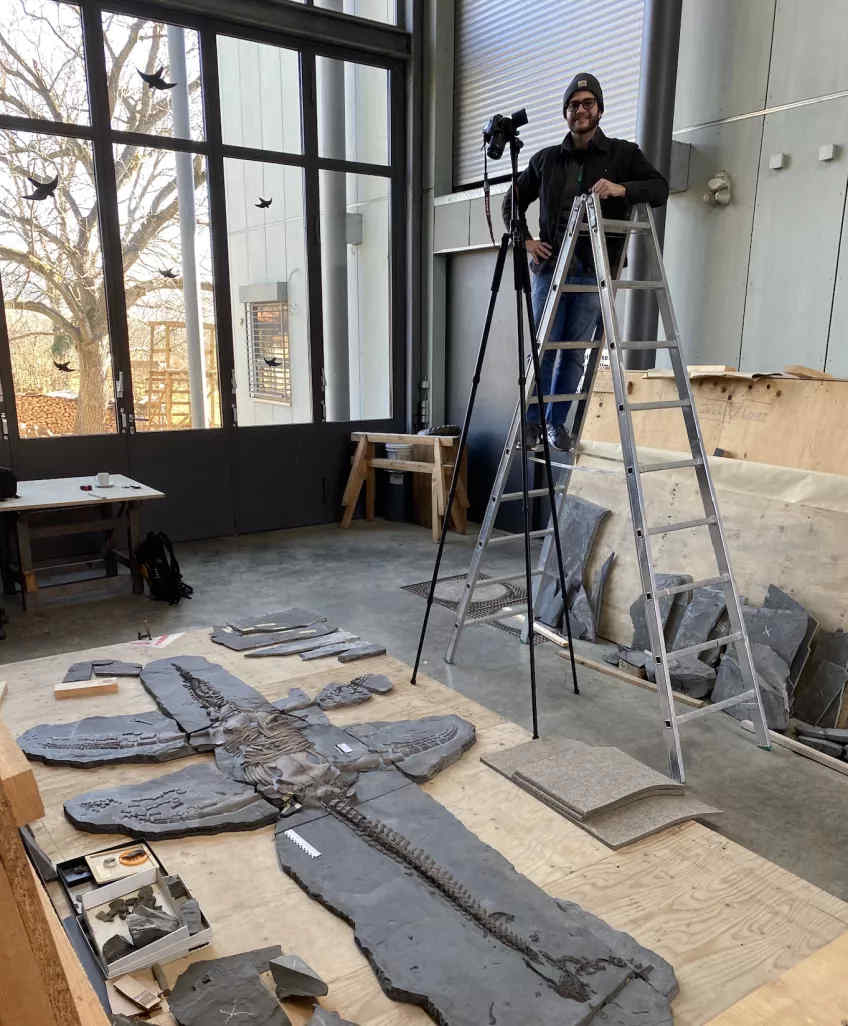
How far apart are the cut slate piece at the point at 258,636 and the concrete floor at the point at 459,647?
638 millimetres

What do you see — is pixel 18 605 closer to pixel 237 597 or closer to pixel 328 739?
pixel 237 597

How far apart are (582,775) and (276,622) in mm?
1592

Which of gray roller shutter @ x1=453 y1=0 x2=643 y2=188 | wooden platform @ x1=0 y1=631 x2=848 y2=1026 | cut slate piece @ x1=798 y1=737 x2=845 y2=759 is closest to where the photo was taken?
wooden platform @ x1=0 y1=631 x2=848 y2=1026

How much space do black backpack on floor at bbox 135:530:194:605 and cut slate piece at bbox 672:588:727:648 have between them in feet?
9.46

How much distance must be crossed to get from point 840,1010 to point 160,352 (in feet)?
18.1

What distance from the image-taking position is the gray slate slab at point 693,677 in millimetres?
3215

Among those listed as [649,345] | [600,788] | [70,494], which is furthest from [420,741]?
[70,494]

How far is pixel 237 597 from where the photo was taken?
4.64 metres

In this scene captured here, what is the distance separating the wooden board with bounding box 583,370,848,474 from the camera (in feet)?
10.5

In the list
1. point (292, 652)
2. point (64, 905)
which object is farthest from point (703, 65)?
point (64, 905)

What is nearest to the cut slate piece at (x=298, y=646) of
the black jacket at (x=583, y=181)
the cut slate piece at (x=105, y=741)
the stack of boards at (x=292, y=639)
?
the stack of boards at (x=292, y=639)

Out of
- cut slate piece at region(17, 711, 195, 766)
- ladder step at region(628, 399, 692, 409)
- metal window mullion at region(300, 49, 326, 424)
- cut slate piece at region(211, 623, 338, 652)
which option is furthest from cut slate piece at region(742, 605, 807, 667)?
metal window mullion at region(300, 49, 326, 424)

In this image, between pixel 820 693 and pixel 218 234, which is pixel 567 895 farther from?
pixel 218 234

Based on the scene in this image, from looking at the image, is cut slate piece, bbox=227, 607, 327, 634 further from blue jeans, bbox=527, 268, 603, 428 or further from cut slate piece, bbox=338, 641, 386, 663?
blue jeans, bbox=527, 268, 603, 428
